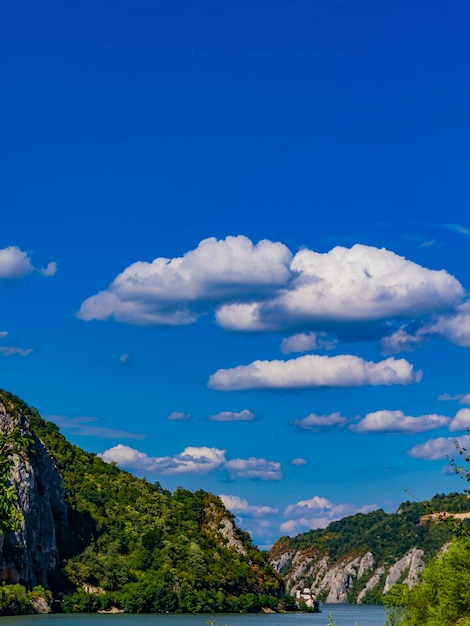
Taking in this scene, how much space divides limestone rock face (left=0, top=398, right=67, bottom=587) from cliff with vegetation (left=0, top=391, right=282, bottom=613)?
0.52 feet

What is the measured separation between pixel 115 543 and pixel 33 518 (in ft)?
87.1

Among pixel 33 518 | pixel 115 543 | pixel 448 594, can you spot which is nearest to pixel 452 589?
pixel 448 594

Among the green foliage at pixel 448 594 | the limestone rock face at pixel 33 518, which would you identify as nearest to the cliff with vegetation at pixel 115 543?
the limestone rock face at pixel 33 518

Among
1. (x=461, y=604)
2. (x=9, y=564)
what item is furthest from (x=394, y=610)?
(x=9, y=564)

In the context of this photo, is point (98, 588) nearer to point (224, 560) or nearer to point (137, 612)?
point (137, 612)

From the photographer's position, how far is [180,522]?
182 m

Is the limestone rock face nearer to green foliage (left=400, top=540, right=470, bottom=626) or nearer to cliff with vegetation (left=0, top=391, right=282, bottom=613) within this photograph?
cliff with vegetation (left=0, top=391, right=282, bottom=613)

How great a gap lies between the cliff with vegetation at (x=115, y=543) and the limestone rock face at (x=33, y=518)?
0.16 m

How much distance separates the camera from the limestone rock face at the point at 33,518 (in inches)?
5177

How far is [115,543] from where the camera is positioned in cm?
16175

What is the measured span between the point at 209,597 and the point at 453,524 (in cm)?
14508

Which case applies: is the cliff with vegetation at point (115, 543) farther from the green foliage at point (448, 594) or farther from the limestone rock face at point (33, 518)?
the green foliage at point (448, 594)

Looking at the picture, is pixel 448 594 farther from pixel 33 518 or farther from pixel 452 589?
pixel 33 518

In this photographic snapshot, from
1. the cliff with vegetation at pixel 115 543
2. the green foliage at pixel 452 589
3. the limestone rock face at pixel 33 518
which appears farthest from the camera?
the cliff with vegetation at pixel 115 543
